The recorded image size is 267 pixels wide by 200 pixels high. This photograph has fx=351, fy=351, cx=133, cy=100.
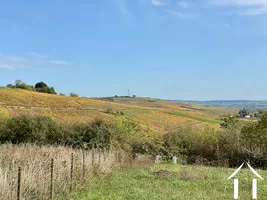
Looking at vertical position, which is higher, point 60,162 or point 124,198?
point 60,162

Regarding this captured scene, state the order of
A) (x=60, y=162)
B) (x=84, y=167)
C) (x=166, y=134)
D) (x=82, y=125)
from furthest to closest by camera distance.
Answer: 1. (x=166, y=134)
2. (x=82, y=125)
3. (x=84, y=167)
4. (x=60, y=162)

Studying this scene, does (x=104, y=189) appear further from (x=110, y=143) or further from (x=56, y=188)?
(x=110, y=143)

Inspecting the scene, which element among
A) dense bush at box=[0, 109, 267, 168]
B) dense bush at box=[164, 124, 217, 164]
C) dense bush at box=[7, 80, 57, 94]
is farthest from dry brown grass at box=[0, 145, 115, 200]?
dense bush at box=[7, 80, 57, 94]

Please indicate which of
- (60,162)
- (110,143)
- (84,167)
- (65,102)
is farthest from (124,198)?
(65,102)

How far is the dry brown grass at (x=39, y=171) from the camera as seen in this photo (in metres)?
8.22

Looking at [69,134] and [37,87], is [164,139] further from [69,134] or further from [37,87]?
[37,87]

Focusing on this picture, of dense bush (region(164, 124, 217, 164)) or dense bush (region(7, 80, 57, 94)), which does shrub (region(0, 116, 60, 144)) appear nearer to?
dense bush (region(164, 124, 217, 164))

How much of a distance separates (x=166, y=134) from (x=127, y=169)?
12717 millimetres

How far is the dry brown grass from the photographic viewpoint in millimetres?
8219

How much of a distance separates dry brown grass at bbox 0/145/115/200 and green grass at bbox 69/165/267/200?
1.73ft

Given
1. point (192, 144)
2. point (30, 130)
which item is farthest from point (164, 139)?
point (30, 130)

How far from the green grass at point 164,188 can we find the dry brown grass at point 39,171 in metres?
0.53

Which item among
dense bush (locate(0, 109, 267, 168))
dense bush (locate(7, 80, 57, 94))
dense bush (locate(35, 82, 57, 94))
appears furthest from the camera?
dense bush (locate(35, 82, 57, 94))

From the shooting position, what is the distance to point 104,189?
11.4 metres
